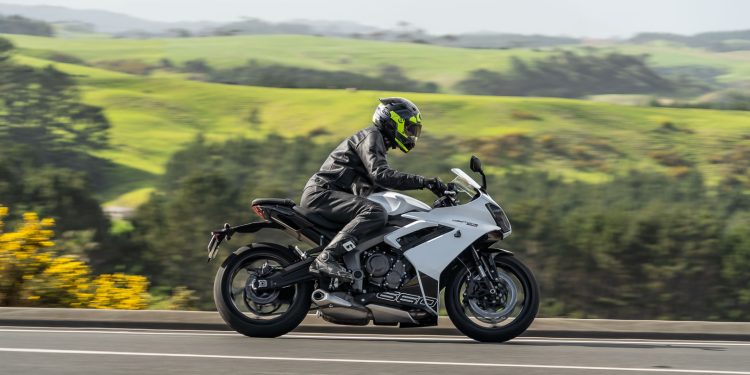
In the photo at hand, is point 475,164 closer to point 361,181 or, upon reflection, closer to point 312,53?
point 361,181

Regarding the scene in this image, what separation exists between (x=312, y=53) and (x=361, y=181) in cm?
10264

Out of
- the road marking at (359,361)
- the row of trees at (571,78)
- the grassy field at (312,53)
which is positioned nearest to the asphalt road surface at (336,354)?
the road marking at (359,361)

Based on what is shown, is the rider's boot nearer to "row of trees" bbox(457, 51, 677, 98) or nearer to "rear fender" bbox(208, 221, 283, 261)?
"rear fender" bbox(208, 221, 283, 261)

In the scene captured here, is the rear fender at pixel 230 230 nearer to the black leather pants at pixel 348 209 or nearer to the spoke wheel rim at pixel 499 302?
the black leather pants at pixel 348 209

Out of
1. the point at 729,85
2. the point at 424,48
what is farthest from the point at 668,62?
the point at 424,48

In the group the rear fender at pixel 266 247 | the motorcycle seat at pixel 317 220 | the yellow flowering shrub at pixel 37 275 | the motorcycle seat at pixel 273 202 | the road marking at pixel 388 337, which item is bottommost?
the yellow flowering shrub at pixel 37 275

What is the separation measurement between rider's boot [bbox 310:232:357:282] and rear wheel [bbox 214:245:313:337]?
1.07ft

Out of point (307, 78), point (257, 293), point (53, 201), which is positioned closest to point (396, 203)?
point (257, 293)

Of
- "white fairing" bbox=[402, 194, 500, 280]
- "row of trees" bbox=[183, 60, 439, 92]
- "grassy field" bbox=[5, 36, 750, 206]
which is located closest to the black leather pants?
"white fairing" bbox=[402, 194, 500, 280]

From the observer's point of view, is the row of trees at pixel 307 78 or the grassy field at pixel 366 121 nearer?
the grassy field at pixel 366 121

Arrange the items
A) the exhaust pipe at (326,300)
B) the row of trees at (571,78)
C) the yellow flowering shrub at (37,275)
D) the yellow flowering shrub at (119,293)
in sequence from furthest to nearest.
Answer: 1. the row of trees at (571,78)
2. the yellow flowering shrub at (119,293)
3. the yellow flowering shrub at (37,275)
4. the exhaust pipe at (326,300)

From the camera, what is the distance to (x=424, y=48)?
4560 inches

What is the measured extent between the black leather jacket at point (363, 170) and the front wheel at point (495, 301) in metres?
0.97

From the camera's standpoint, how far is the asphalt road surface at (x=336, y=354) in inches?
301
